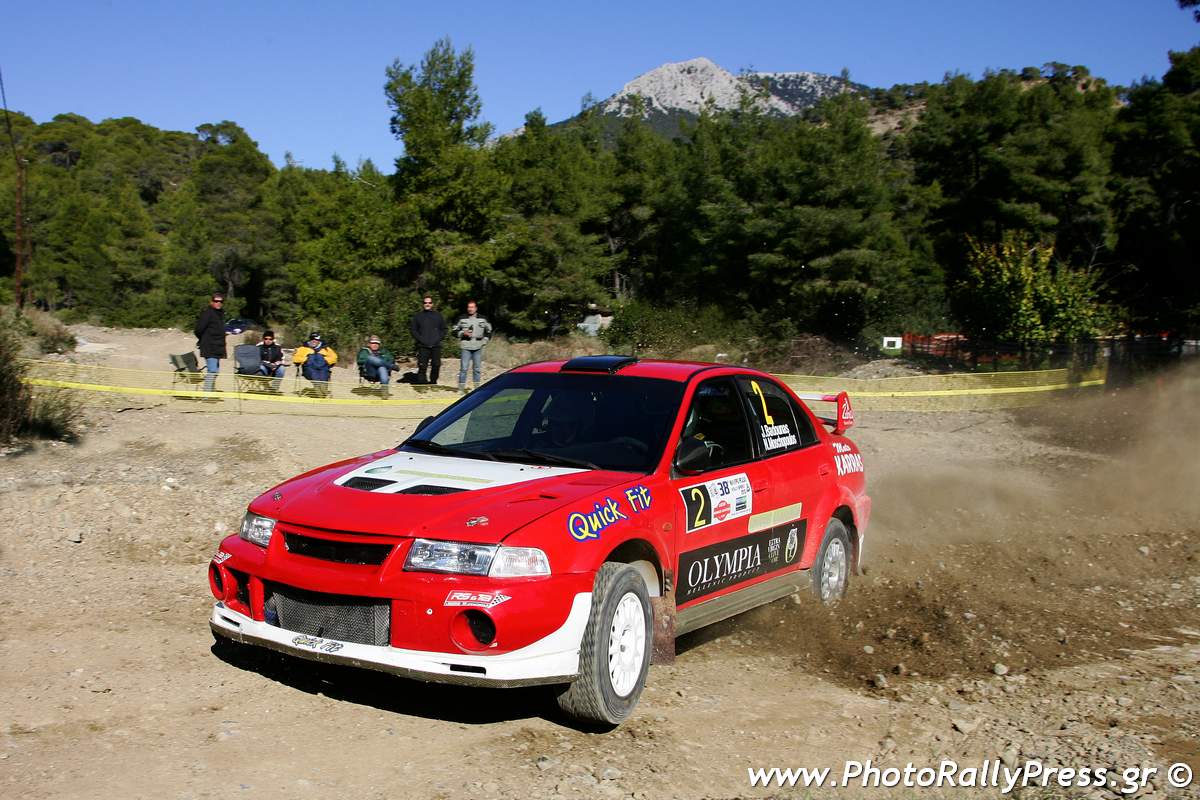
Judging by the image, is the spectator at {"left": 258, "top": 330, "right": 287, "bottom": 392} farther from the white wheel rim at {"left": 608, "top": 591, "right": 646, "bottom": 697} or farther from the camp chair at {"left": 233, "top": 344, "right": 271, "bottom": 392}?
the white wheel rim at {"left": 608, "top": 591, "right": 646, "bottom": 697}

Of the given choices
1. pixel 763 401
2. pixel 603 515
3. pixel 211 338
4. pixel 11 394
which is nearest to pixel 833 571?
pixel 763 401

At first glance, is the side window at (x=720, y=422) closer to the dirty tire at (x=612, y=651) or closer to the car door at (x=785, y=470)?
the car door at (x=785, y=470)

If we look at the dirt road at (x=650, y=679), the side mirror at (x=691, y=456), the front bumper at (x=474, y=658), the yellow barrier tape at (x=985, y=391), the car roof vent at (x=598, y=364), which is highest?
the car roof vent at (x=598, y=364)

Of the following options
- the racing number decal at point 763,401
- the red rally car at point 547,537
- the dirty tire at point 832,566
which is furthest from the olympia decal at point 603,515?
the dirty tire at point 832,566

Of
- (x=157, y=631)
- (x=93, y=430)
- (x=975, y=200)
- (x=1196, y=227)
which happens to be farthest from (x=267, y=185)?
(x=157, y=631)

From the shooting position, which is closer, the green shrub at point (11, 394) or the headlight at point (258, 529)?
the headlight at point (258, 529)

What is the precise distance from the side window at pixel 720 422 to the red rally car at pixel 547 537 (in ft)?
0.05

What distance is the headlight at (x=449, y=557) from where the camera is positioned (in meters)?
4.63

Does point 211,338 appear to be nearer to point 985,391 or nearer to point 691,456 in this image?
point 691,456

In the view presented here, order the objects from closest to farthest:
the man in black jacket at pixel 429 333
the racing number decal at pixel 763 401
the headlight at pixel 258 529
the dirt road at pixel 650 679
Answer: the dirt road at pixel 650 679
the headlight at pixel 258 529
the racing number decal at pixel 763 401
the man in black jacket at pixel 429 333

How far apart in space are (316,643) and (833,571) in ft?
13.0

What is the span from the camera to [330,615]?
4.78m

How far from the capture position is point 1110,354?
75.6 feet

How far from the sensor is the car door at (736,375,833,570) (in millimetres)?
6562
